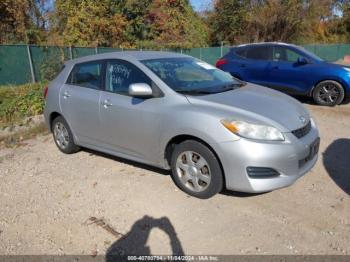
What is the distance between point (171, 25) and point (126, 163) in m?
18.1

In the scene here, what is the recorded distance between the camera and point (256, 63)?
9641 millimetres

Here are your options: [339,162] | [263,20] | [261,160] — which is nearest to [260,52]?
[339,162]

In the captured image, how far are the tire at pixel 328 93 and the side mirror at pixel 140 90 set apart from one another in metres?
6.04

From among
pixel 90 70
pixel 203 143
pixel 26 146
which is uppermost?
pixel 90 70

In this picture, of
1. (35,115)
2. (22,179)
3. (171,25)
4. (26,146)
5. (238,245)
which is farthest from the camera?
(171,25)

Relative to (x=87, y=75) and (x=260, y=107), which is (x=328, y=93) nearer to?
(x=260, y=107)

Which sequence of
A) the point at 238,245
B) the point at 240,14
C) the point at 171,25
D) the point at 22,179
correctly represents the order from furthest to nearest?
the point at 240,14 → the point at 171,25 → the point at 22,179 → the point at 238,245

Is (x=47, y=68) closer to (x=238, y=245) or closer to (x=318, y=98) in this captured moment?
(x=318, y=98)

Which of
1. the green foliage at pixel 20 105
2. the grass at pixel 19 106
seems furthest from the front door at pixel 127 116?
the green foliage at pixel 20 105

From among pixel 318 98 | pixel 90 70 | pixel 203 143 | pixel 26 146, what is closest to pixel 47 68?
pixel 26 146

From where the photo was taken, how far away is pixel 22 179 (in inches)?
194

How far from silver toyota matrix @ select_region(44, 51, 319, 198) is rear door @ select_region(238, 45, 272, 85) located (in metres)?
4.69

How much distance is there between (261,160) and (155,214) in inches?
49.9

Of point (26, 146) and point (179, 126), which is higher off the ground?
point (179, 126)
